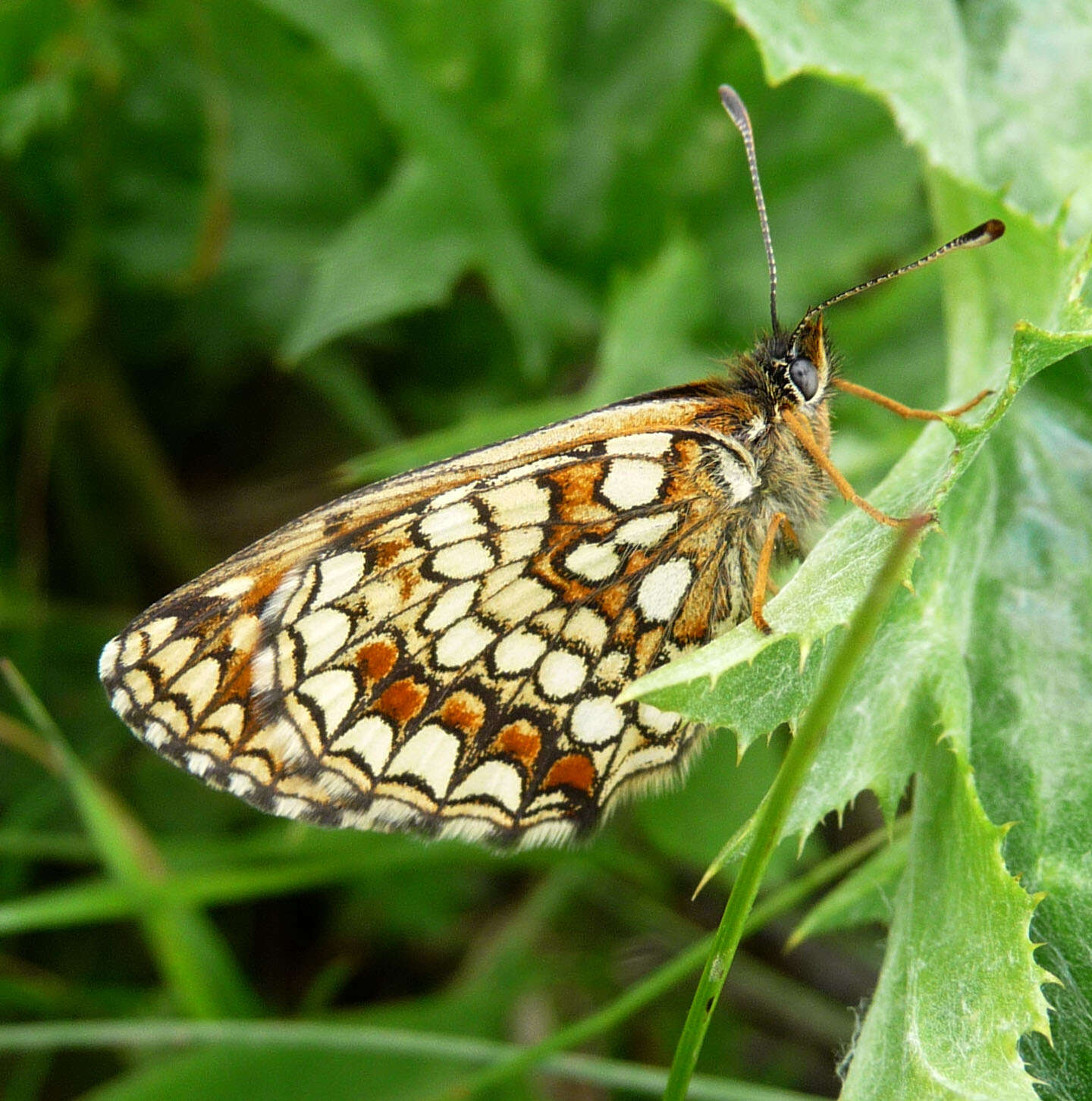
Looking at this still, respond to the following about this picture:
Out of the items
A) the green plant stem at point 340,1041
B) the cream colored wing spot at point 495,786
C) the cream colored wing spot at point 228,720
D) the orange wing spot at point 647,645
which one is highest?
the cream colored wing spot at point 228,720

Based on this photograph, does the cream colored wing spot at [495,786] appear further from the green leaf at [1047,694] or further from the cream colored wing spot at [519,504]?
the green leaf at [1047,694]

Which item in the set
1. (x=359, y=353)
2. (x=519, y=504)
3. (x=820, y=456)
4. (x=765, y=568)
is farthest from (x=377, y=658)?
(x=359, y=353)

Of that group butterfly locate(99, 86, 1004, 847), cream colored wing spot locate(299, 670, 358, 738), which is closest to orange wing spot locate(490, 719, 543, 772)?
butterfly locate(99, 86, 1004, 847)

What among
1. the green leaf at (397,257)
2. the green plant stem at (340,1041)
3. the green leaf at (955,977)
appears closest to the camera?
the green leaf at (955,977)

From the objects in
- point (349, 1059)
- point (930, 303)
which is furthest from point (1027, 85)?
point (349, 1059)

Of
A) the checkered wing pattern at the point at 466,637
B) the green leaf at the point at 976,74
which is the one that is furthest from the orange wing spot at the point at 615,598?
the green leaf at the point at 976,74

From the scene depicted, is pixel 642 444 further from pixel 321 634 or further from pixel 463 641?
pixel 321 634

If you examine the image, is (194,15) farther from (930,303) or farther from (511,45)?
(930,303)
